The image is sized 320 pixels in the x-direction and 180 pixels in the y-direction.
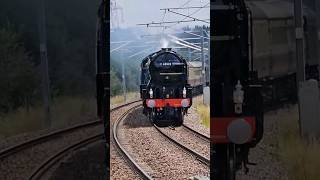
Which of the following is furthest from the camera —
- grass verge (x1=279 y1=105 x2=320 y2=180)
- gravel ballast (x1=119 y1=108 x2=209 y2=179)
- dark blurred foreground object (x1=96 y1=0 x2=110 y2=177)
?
gravel ballast (x1=119 y1=108 x2=209 y2=179)

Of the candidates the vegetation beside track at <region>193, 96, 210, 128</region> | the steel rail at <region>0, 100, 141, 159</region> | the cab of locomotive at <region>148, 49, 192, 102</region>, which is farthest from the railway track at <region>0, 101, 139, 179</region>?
the vegetation beside track at <region>193, 96, 210, 128</region>

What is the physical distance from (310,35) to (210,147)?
2.59 ft

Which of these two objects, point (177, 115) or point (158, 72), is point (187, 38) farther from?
point (177, 115)

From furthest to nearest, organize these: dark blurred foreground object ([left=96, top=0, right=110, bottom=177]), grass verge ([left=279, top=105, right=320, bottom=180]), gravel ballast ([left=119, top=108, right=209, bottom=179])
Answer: gravel ballast ([left=119, top=108, right=209, bottom=179]), dark blurred foreground object ([left=96, top=0, right=110, bottom=177]), grass verge ([left=279, top=105, right=320, bottom=180])

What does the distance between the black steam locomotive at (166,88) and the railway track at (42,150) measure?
0.15 m

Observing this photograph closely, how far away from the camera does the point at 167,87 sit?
2312 mm

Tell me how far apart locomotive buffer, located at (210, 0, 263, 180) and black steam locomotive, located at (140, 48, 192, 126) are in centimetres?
22

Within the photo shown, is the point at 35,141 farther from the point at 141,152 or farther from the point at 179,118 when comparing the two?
the point at 179,118

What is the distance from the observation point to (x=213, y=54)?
2.15m

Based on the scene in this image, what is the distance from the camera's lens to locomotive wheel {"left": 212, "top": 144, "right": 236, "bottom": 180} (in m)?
2.18

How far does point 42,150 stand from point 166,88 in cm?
77

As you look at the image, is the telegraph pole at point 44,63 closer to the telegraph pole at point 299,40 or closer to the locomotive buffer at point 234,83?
the locomotive buffer at point 234,83

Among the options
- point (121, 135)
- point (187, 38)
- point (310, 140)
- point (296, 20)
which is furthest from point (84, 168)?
point (296, 20)

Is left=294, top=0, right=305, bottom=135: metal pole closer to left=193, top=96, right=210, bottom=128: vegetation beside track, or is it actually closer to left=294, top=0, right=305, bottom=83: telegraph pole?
left=294, top=0, right=305, bottom=83: telegraph pole
